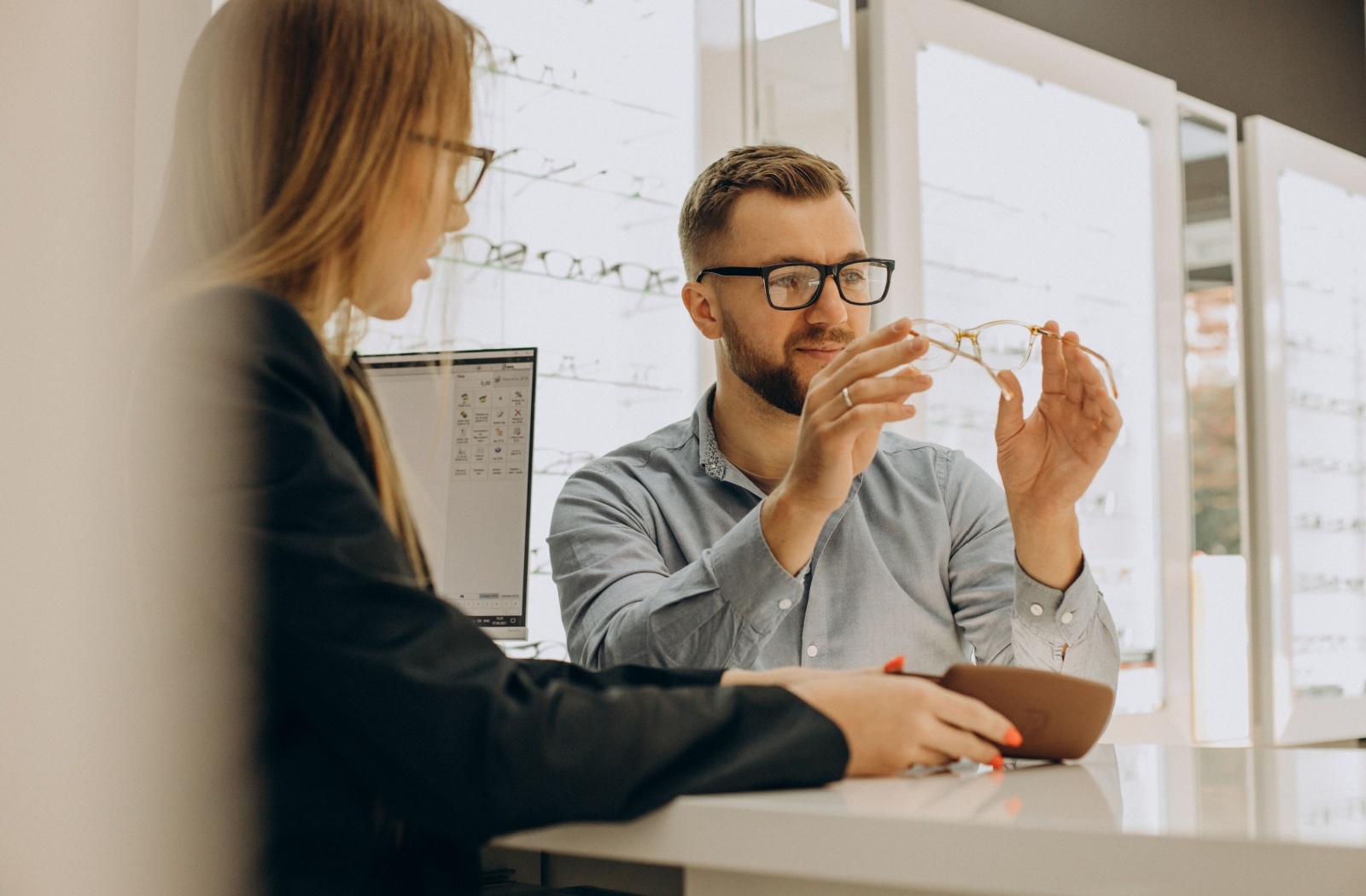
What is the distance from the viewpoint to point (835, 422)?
1247mm

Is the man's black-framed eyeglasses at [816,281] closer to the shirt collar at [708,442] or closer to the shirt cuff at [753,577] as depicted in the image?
the shirt collar at [708,442]

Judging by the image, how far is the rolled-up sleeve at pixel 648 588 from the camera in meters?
1.34

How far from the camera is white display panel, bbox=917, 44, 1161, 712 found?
3012 mm

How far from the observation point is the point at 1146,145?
348cm

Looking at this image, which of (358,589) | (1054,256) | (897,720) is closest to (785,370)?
(897,720)

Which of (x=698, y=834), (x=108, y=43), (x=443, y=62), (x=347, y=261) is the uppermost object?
(x=108, y=43)

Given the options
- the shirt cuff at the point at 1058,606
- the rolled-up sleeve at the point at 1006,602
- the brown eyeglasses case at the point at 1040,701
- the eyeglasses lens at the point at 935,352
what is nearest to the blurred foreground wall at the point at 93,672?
the brown eyeglasses case at the point at 1040,701

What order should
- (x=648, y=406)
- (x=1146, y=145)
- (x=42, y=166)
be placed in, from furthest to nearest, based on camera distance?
(x=1146, y=145), (x=648, y=406), (x=42, y=166)

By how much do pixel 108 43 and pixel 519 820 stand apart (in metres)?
1.65

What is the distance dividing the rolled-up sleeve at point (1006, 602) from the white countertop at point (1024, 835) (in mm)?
509

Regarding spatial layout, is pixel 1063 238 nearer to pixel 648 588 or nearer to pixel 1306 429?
pixel 1306 429

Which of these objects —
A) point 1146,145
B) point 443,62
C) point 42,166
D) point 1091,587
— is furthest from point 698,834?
point 1146,145

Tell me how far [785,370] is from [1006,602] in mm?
466

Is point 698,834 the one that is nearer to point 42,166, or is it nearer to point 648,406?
point 42,166
